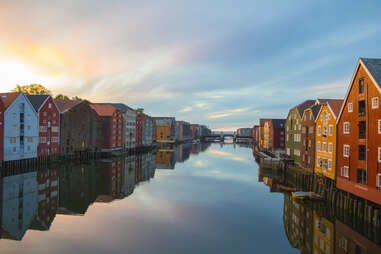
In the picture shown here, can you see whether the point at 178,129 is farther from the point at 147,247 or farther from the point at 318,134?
the point at 147,247

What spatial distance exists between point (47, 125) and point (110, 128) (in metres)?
25.2

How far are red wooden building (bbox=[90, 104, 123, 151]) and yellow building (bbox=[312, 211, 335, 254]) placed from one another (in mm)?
69469

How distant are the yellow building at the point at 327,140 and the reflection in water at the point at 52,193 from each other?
28870mm

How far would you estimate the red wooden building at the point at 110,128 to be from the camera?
270 feet

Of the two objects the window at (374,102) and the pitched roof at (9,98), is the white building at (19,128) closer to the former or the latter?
the pitched roof at (9,98)

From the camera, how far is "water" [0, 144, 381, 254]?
19406mm

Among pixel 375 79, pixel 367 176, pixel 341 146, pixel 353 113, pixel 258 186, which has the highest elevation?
pixel 375 79

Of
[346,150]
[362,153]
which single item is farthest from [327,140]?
[362,153]

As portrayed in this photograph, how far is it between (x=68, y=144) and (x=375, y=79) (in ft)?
219

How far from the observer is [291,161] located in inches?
2163

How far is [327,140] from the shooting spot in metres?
36.9

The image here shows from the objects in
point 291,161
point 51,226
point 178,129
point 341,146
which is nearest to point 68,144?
point 51,226

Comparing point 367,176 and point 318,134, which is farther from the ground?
point 318,134

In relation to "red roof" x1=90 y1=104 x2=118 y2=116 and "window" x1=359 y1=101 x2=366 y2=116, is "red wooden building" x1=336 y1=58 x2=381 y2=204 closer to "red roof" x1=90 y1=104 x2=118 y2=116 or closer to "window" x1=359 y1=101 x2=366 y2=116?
"window" x1=359 y1=101 x2=366 y2=116
